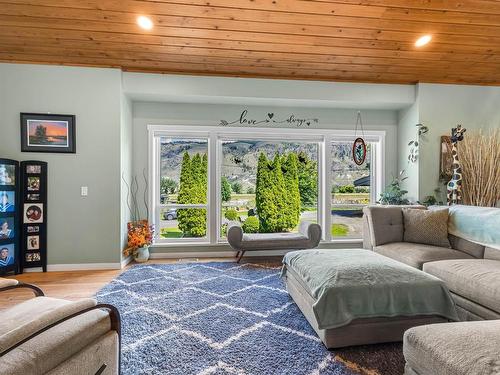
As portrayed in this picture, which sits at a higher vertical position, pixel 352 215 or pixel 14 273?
pixel 352 215

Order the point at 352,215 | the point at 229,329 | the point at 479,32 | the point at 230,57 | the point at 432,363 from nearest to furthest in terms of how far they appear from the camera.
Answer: the point at 432,363, the point at 229,329, the point at 479,32, the point at 230,57, the point at 352,215

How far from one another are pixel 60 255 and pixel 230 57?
11.0 ft

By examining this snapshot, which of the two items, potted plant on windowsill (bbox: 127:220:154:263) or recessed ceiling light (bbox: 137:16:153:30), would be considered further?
potted plant on windowsill (bbox: 127:220:154:263)

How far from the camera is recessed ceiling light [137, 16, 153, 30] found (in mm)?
2995

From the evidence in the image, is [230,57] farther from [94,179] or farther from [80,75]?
[94,179]

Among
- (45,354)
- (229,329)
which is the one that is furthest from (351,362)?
(45,354)

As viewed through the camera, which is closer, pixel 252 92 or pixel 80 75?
pixel 80 75

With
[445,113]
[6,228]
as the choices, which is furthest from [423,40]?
[6,228]

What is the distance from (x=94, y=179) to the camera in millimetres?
3756

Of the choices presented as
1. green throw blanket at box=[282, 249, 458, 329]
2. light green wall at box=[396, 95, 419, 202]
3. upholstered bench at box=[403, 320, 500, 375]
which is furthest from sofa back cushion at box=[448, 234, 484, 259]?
upholstered bench at box=[403, 320, 500, 375]

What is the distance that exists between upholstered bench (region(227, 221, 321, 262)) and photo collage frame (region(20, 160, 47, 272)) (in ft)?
7.67

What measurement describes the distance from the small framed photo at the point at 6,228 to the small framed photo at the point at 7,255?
0.12 metres

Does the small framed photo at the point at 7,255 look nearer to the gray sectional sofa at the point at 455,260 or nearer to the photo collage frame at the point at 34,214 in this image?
the photo collage frame at the point at 34,214

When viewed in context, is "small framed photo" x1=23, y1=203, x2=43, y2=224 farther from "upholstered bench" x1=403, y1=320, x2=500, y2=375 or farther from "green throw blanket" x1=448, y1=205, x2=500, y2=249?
"green throw blanket" x1=448, y1=205, x2=500, y2=249
